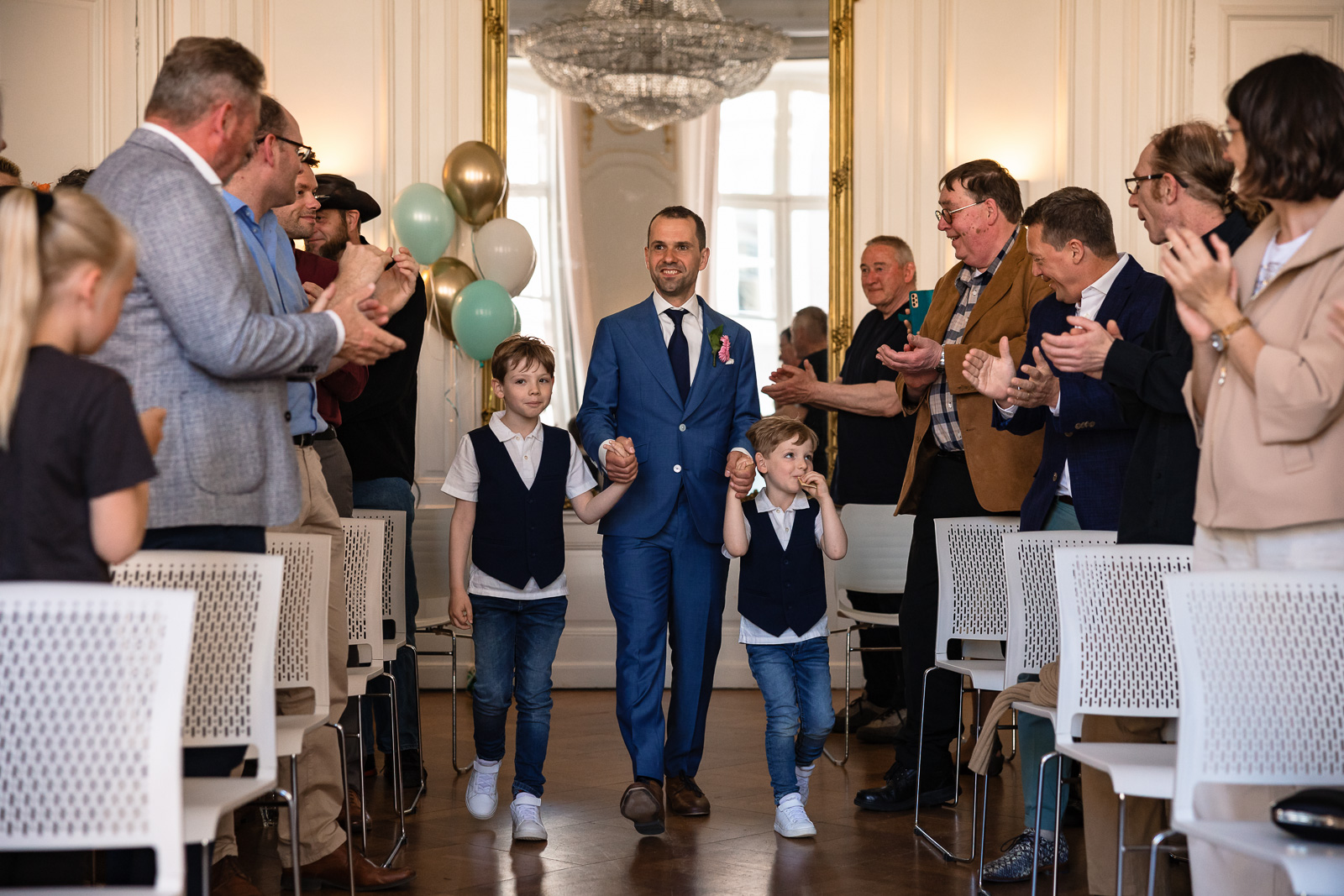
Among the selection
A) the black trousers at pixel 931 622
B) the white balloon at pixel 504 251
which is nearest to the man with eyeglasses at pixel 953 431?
the black trousers at pixel 931 622

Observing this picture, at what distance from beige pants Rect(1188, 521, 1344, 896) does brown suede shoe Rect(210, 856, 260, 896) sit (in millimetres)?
2068

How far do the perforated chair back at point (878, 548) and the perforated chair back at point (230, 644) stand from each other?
2944 mm

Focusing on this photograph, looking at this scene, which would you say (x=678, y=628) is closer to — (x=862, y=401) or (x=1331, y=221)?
(x=862, y=401)

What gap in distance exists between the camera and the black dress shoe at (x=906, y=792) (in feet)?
13.2

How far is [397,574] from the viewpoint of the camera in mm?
4152

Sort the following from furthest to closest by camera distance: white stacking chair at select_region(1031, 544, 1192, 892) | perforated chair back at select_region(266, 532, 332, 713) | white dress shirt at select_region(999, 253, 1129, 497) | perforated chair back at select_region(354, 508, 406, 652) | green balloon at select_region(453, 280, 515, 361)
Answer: green balloon at select_region(453, 280, 515, 361) < perforated chair back at select_region(354, 508, 406, 652) < white dress shirt at select_region(999, 253, 1129, 497) < perforated chair back at select_region(266, 532, 332, 713) < white stacking chair at select_region(1031, 544, 1192, 892)

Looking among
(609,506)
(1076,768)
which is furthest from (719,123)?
(1076,768)

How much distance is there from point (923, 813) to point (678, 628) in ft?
3.21

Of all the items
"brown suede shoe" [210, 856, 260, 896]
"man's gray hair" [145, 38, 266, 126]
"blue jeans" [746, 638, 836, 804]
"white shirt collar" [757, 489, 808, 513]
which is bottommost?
"brown suede shoe" [210, 856, 260, 896]

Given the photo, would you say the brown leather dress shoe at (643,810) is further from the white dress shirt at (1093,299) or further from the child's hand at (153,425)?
the child's hand at (153,425)

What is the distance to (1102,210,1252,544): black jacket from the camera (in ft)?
8.77

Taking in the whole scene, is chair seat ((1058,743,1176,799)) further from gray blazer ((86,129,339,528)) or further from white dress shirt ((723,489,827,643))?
gray blazer ((86,129,339,528))

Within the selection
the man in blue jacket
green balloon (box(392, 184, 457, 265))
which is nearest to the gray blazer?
the man in blue jacket

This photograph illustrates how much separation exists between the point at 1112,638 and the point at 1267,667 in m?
0.55
